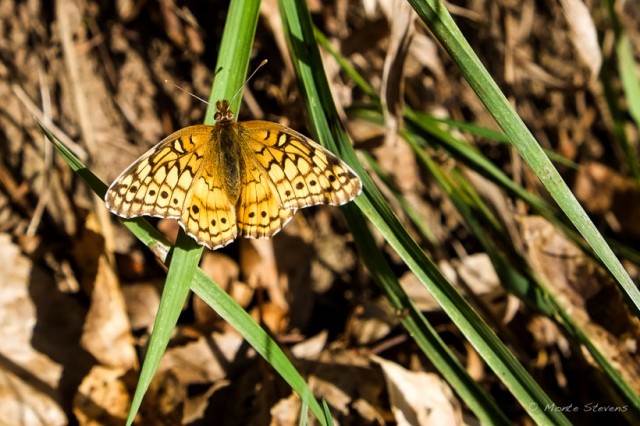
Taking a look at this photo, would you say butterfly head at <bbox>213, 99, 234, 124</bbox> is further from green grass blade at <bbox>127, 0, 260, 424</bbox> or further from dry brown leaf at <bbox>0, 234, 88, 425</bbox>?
dry brown leaf at <bbox>0, 234, 88, 425</bbox>

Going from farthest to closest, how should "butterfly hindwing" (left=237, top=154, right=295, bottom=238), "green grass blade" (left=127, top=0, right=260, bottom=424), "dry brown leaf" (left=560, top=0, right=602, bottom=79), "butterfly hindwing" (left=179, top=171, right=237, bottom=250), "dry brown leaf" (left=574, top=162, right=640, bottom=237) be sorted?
"dry brown leaf" (left=574, top=162, right=640, bottom=237), "dry brown leaf" (left=560, top=0, right=602, bottom=79), "butterfly hindwing" (left=237, top=154, right=295, bottom=238), "butterfly hindwing" (left=179, top=171, right=237, bottom=250), "green grass blade" (left=127, top=0, right=260, bottom=424)

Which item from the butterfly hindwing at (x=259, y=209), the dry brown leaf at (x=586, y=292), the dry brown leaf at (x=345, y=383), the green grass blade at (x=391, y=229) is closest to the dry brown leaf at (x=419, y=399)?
the dry brown leaf at (x=345, y=383)

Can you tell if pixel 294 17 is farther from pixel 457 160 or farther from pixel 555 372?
pixel 555 372

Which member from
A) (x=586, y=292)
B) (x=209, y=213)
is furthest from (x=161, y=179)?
(x=586, y=292)

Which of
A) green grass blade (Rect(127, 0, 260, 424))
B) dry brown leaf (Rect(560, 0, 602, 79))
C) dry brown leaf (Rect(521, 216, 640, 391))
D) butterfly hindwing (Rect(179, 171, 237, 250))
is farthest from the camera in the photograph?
dry brown leaf (Rect(560, 0, 602, 79))

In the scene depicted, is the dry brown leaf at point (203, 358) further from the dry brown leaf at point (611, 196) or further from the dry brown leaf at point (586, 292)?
the dry brown leaf at point (611, 196)

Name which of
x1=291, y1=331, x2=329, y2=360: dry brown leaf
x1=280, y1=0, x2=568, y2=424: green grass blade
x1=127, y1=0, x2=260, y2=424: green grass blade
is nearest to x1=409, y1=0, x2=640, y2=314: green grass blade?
x1=280, y1=0, x2=568, y2=424: green grass blade
